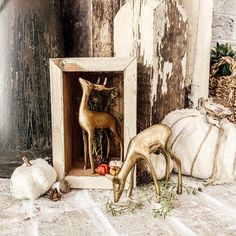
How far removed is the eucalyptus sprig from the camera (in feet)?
2.07

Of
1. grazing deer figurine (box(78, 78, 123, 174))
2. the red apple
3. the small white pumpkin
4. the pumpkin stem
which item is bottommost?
the red apple

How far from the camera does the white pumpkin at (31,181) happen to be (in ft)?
2.22

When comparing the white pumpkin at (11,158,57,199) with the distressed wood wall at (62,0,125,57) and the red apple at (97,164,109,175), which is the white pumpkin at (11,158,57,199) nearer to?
the red apple at (97,164,109,175)

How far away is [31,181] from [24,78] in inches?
9.8

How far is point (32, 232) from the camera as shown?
556 millimetres

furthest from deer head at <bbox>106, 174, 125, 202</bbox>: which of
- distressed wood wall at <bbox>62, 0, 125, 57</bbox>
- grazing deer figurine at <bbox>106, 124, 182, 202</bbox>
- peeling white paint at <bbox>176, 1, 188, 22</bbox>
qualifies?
peeling white paint at <bbox>176, 1, 188, 22</bbox>

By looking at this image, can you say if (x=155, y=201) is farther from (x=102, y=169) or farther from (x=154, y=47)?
(x=154, y=47)

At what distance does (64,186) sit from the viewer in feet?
2.37

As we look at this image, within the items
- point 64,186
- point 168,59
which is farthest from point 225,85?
point 64,186

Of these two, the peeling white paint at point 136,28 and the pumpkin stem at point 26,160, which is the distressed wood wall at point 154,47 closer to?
the peeling white paint at point 136,28

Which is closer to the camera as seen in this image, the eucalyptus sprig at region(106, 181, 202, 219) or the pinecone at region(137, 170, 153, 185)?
the eucalyptus sprig at region(106, 181, 202, 219)

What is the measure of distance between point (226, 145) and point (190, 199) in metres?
0.18

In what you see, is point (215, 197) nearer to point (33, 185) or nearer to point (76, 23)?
point (33, 185)

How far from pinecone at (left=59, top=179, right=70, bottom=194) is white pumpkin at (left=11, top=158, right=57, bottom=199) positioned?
0.07ft
